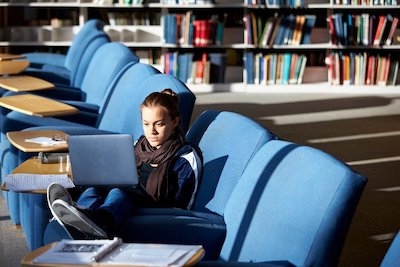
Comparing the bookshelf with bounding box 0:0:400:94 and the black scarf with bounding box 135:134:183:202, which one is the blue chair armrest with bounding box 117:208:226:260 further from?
the bookshelf with bounding box 0:0:400:94

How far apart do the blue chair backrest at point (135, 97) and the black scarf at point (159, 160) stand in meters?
0.31

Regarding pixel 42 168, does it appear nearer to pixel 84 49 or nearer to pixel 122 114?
pixel 122 114

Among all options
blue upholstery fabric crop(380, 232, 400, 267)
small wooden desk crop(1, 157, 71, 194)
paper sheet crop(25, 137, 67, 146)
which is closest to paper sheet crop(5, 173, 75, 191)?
small wooden desk crop(1, 157, 71, 194)

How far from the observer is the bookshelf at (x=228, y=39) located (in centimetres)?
1183

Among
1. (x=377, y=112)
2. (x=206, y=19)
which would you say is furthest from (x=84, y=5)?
(x=377, y=112)

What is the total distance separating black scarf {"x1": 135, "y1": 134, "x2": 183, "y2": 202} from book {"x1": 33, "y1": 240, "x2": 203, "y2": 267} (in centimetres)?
134

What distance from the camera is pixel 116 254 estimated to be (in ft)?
9.75

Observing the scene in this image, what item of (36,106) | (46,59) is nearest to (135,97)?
(36,106)

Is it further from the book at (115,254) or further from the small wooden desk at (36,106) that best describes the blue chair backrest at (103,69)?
the book at (115,254)

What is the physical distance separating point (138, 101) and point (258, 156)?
1.95 meters

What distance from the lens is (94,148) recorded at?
4219 millimetres

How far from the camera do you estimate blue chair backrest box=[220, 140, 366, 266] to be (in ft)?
10.1

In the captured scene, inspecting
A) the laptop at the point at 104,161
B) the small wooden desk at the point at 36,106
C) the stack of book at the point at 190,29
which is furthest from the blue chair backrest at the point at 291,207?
the stack of book at the point at 190,29

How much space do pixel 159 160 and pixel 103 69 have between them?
3255mm
